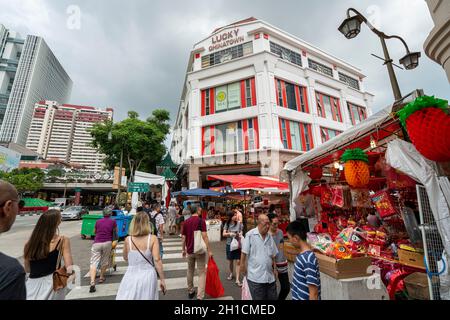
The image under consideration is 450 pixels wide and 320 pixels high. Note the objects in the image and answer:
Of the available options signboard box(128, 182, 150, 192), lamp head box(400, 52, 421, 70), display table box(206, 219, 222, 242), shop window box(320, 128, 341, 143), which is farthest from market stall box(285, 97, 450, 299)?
shop window box(320, 128, 341, 143)

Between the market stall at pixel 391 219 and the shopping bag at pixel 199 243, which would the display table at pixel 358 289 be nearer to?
the market stall at pixel 391 219

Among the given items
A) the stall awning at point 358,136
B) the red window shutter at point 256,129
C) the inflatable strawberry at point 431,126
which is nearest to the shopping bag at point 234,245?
the stall awning at point 358,136

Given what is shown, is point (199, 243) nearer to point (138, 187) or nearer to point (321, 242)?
point (321, 242)

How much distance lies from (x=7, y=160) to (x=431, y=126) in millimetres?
49130

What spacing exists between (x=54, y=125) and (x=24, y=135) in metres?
15.3

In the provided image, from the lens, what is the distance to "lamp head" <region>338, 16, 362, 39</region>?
16.8 ft

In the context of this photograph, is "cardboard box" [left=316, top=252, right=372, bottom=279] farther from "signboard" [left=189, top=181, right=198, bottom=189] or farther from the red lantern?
"signboard" [left=189, top=181, right=198, bottom=189]

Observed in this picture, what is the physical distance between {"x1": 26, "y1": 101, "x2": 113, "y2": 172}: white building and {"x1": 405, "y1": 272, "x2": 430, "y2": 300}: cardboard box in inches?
5226

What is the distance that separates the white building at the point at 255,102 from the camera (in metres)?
16.6

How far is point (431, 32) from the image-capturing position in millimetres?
3156

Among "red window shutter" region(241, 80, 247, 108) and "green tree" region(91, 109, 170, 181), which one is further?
"green tree" region(91, 109, 170, 181)

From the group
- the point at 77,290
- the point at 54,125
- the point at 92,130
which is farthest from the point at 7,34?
the point at 77,290

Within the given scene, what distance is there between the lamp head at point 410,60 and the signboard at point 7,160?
48111 millimetres
